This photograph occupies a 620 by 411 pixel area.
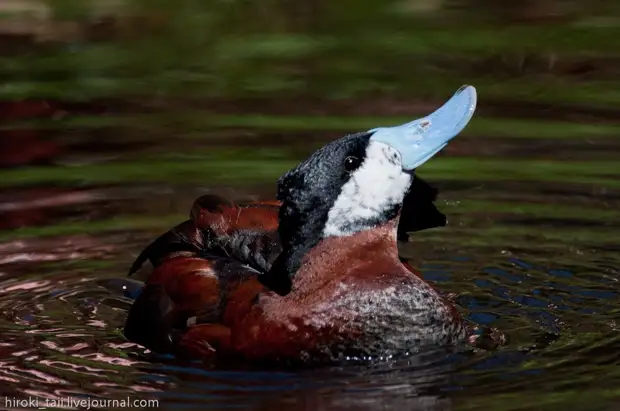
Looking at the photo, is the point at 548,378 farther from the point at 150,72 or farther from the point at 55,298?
the point at 150,72

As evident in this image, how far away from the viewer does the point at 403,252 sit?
26.2ft

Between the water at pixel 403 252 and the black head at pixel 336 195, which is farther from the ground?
the black head at pixel 336 195

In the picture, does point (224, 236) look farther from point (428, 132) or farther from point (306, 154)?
point (306, 154)

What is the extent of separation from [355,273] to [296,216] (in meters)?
0.34

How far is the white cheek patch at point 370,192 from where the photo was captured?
21.0ft

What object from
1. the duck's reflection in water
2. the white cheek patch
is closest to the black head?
the white cheek patch

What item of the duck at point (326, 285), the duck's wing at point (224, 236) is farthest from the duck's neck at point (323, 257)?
the duck's wing at point (224, 236)

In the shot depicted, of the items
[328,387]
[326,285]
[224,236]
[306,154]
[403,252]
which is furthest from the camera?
[306,154]

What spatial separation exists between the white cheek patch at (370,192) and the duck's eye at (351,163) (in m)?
0.02

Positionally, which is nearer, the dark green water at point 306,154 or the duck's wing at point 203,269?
the dark green water at point 306,154

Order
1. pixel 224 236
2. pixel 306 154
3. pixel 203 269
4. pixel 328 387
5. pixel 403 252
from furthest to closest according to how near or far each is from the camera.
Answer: pixel 306 154, pixel 403 252, pixel 224 236, pixel 203 269, pixel 328 387

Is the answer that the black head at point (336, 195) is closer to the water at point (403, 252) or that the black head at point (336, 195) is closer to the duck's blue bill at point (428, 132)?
the duck's blue bill at point (428, 132)

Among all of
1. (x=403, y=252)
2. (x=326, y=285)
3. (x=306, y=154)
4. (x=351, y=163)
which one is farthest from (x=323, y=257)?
(x=306, y=154)

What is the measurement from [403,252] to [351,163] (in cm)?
163
